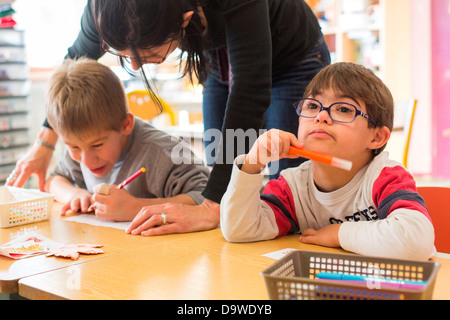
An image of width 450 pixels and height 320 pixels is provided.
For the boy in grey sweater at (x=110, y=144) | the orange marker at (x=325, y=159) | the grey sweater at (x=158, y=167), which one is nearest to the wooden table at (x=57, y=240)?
the boy in grey sweater at (x=110, y=144)

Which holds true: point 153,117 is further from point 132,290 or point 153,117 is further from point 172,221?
point 132,290

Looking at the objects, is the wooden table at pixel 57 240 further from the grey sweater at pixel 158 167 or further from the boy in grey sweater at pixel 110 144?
the grey sweater at pixel 158 167

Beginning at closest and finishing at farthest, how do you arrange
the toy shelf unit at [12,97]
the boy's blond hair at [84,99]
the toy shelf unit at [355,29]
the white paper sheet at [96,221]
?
the white paper sheet at [96,221] → the boy's blond hair at [84,99] → the toy shelf unit at [12,97] → the toy shelf unit at [355,29]

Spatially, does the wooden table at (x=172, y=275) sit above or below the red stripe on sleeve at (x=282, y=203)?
below

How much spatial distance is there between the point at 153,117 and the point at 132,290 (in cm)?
255

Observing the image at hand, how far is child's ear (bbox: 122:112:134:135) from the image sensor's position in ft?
4.99

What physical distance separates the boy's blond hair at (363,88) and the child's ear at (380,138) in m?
0.01

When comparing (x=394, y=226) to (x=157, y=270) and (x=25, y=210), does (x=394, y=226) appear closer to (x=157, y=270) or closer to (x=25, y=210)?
(x=157, y=270)

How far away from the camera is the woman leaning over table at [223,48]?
1.07 metres

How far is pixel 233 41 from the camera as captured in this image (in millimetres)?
1158

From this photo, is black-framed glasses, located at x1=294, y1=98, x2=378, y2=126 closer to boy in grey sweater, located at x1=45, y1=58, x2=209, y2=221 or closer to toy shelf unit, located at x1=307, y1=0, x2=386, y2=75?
boy in grey sweater, located at x1=45, y1=58, x2=209, y2=221

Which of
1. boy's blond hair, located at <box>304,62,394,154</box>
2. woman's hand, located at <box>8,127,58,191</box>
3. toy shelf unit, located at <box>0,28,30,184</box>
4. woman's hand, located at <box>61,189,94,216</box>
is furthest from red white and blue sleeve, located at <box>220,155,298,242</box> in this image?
toy shelf unit, located at <box>0,28,30,184</box>

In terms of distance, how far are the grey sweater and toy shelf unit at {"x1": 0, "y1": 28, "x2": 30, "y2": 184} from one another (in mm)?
2292
